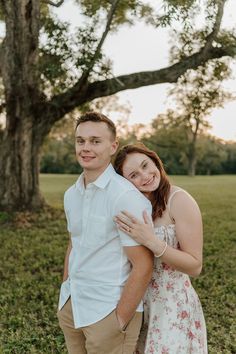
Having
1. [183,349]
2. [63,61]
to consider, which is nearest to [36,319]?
[183,349]

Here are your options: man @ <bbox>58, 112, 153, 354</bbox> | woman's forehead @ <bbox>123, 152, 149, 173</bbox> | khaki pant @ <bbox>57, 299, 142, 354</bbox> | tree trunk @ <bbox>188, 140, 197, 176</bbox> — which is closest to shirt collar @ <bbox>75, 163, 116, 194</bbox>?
man @ <bbox>58, 112, 153, 354</bbox>

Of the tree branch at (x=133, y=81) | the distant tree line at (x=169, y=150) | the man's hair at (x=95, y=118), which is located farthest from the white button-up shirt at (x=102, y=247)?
the distant tree line at (x=169, y=150)

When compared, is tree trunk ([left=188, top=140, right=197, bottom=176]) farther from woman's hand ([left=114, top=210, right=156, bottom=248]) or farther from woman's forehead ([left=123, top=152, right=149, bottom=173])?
woman's hand ([left=114, top=210, right=156, bottom=248])

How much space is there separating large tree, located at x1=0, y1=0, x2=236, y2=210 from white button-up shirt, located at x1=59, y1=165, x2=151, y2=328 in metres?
7.16

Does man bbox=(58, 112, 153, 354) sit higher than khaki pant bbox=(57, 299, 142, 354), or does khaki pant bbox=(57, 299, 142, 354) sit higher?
man bbox=(58, 112, 153, 354)

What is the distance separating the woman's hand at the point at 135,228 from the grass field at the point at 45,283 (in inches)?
103

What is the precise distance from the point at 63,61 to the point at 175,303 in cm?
746

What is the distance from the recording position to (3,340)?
5.00 meters

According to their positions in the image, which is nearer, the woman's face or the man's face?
the man's face

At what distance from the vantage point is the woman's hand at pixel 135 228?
2475 mm

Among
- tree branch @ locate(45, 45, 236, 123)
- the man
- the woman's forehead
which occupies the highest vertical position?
tree branch @ locate(45, 45, 236, 123)

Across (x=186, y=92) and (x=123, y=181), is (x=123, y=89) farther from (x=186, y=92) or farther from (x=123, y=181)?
(x=123, y=181)

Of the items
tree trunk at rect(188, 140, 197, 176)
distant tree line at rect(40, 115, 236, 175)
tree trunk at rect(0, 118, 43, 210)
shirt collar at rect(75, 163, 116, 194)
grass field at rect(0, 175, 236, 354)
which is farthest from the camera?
tree trunk at rect(188, 140, 197, 176)

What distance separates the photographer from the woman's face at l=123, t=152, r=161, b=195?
2.77m
